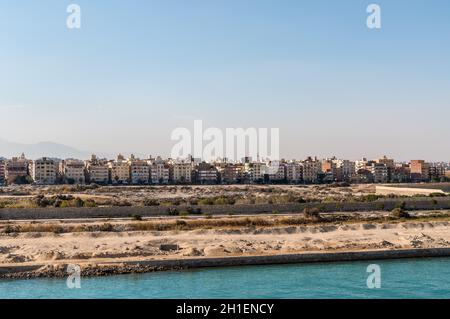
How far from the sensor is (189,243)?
26.2 m

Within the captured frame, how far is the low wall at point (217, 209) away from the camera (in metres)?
37.0

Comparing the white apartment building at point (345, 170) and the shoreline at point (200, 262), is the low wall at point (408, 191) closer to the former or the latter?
the shoreline at point (200, 262)

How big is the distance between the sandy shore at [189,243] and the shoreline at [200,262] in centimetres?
4

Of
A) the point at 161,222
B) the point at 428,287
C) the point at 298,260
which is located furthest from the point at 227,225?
the point at 428,287

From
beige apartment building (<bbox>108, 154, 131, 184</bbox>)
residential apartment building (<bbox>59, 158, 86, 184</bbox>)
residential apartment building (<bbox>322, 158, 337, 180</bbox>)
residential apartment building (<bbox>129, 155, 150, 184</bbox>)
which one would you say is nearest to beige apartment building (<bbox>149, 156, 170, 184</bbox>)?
residential apartment building (<bbox>129, 155, 150, 184</bbox>)

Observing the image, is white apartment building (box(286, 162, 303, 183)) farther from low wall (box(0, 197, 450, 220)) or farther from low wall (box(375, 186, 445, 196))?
low wall (box(0, 197, 450, 220))

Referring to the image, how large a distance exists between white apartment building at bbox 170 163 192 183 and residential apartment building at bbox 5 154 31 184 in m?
24.4

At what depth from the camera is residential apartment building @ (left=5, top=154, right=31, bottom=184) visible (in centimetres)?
9962
